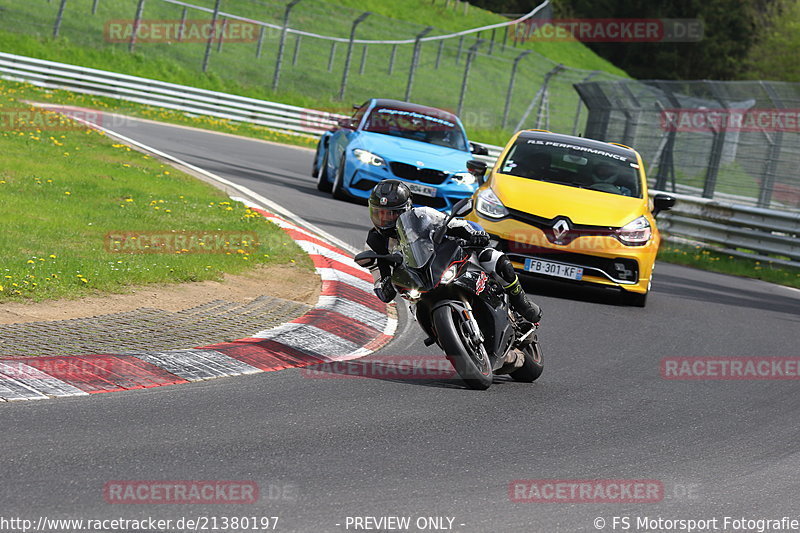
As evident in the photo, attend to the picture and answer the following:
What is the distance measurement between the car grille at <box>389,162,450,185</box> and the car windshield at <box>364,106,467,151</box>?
130 centimetres

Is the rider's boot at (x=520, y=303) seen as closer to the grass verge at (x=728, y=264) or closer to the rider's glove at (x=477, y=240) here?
Answer: the rider's glove at (x=477, y=240)

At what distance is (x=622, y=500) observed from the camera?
16.4 ft

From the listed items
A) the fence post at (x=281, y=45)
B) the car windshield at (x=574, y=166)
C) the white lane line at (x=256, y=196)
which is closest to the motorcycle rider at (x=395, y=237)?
the white lane line at (x=256, y=196)

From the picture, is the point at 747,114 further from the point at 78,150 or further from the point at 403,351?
the point at 403,351

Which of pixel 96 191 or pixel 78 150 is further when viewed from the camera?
pixel 78 150

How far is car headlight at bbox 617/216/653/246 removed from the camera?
37.1 ft

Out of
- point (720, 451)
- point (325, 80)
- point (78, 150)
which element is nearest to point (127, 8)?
point (325, 80)

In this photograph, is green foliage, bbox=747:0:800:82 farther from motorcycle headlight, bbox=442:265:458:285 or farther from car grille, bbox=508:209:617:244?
motorcycle headlight, bbox=442:265:458:285

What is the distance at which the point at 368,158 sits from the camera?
53.3 ft

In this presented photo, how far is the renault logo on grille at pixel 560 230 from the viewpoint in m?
11.1

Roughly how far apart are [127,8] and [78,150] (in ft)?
86.7

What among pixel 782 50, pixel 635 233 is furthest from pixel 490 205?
pixel 782 50

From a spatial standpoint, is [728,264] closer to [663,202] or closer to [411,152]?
[411,152]

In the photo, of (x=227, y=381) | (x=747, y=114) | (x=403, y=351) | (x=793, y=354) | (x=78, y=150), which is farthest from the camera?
(x=747, y=114)
